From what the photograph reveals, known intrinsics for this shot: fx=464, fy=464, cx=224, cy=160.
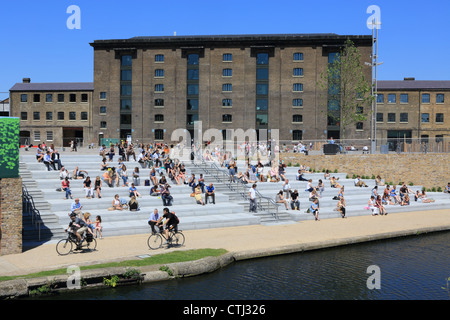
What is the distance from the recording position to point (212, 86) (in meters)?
67.4

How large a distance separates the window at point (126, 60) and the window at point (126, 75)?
3.13 ft

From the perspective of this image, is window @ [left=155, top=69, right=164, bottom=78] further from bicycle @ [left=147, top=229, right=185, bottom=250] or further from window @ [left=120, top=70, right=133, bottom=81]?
bicycle @ [left=147, top=229, right=185, bottom=250]

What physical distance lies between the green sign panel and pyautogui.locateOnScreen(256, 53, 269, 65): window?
52.2 meters

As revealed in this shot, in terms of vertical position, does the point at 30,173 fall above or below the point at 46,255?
above

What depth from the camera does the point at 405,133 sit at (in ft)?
237

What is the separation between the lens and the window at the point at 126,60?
68.0 meters

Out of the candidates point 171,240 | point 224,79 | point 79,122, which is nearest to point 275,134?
point 224,79

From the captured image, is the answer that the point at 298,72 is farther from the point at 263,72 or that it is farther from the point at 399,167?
the point at 399,167

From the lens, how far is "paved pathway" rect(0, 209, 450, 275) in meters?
15.7

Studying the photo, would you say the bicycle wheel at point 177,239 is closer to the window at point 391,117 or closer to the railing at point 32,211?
the railing at point 32,211

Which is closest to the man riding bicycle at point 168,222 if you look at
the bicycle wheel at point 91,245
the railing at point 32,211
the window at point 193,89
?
the bicycle wheel at point 91,245

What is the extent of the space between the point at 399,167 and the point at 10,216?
106ft
